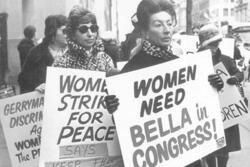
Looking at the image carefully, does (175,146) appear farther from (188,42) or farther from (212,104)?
(188,42)

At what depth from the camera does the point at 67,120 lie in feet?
15.6

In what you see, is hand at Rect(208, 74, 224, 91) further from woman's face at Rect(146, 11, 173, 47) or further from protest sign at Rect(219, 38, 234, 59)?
protest sign at Rect(219, 38, 234, 59)

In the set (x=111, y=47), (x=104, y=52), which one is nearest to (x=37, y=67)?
(x=104, y=52)

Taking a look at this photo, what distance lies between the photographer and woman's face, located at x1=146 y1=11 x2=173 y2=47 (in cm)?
448

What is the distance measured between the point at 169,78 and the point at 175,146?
42 centimetres

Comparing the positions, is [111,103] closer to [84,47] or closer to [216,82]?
[216,82]

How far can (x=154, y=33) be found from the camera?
4508 millimetres

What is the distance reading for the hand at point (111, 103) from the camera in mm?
4180

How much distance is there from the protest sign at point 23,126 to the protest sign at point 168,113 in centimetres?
184

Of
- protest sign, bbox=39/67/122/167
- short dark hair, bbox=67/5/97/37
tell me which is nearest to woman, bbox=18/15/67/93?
short dark hair, bbox=67/5/97/37

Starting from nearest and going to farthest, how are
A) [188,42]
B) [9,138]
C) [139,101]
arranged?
[139,101], [9,138], [188,42]

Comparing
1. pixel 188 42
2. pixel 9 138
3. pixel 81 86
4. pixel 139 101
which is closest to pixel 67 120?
pixel 81 86

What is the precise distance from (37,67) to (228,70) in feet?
5.69

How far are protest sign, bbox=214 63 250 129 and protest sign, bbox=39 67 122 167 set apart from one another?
1.52 m
